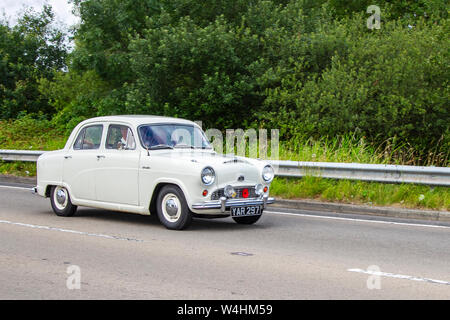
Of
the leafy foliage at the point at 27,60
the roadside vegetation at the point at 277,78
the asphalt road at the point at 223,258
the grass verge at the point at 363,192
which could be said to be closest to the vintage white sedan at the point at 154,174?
the asphalt road at the point at 223,258

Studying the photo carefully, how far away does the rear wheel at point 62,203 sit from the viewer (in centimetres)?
1149

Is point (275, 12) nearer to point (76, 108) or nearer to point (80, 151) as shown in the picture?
point (76, 108)

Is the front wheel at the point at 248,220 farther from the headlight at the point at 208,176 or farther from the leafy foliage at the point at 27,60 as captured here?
the leafy foliage at the point at 27,60

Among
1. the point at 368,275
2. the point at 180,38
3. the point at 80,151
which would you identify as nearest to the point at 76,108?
the point at 180,38

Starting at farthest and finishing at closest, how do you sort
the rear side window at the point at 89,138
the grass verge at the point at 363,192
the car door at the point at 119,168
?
1. the grass verge at the point at 363,192
2. the rear side window at the point at 89,138
3. the car door at the point at 119,168

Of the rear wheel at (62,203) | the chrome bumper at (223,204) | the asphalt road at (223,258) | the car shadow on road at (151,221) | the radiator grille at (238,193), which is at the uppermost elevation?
the radiator grille at (238,193)

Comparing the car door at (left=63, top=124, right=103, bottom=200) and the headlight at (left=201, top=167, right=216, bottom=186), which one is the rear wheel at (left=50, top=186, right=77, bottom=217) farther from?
the headlight at (left=201, top=167, right=216, bottom=186)

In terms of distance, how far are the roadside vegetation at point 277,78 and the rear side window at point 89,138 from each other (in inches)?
182

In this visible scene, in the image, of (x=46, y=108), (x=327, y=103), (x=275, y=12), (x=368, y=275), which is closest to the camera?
(x=368, y=275)

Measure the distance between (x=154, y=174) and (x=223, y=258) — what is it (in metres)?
2.61

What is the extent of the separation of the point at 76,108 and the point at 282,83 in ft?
35.4

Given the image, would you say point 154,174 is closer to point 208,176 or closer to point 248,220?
point 208,176

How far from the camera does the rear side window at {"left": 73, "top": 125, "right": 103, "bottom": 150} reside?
11.1 metres

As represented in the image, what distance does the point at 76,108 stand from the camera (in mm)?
28000
